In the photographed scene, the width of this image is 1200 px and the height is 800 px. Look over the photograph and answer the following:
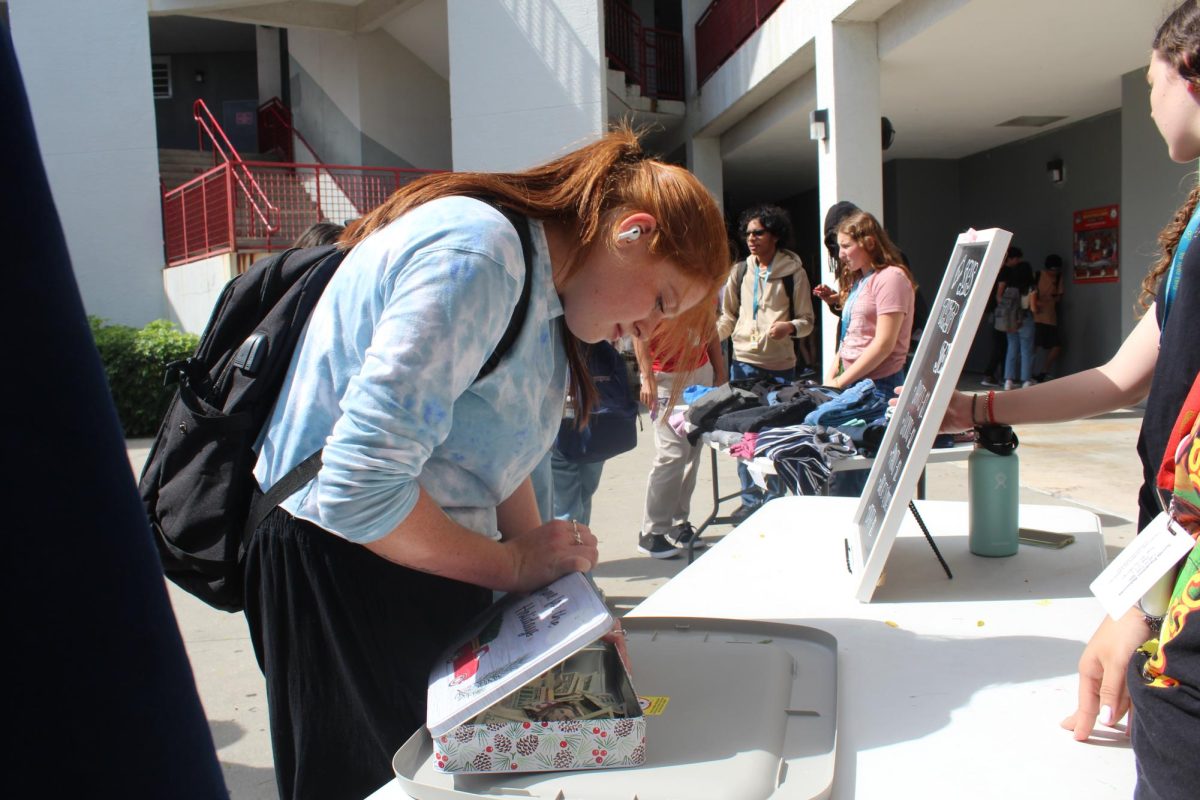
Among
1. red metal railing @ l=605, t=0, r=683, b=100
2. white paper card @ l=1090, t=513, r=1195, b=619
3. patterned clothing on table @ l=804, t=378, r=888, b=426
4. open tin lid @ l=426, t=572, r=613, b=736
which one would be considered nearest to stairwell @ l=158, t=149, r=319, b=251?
red metal railing @ l=605, t=0, r=683, b=100

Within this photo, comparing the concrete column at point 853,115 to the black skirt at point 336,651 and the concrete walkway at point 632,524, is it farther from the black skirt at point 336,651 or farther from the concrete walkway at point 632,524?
the black skirt at point 336,651

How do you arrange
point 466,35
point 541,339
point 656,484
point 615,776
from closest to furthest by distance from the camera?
point 615,776, point 541,339, point 656,484, point 466,35

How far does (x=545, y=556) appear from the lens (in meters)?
1.23

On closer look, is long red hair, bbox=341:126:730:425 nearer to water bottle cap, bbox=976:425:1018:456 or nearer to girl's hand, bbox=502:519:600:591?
girl's hand, bbox=502:519:600:591

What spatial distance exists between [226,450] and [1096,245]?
11.9 m

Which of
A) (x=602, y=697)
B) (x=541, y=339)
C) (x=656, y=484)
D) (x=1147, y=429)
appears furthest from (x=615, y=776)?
(x=656, y=484)

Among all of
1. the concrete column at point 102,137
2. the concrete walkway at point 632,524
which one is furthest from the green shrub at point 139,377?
the concrete column at point 102,137

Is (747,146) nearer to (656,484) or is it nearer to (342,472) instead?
(656,484)

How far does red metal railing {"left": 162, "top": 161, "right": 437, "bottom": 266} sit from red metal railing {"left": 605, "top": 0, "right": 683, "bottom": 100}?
3.63m

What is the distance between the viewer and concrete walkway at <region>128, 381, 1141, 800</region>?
9.33 ft

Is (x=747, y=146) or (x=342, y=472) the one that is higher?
(x=747, y=146)

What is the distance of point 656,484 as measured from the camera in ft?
15.3

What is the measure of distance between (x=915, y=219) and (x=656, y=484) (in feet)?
34.6

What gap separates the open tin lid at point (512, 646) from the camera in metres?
0.93
